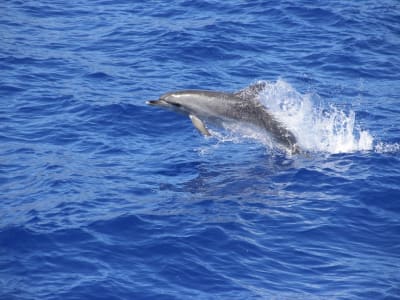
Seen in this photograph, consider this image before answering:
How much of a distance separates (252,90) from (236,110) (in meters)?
0.57

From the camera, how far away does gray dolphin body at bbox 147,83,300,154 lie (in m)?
15.9

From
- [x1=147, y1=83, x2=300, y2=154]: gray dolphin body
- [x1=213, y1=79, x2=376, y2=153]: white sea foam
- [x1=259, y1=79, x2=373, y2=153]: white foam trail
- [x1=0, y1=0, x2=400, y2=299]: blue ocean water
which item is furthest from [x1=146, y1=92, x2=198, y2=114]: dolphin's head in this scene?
[x1=259, y1=79, x2=373, y2=153]: white foam trail

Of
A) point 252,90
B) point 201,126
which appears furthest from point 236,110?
point 201,126

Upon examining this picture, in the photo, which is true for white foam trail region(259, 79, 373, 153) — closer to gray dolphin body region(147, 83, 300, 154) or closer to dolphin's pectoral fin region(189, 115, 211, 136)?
gray dolphin body region(147, 83, 300, 154)

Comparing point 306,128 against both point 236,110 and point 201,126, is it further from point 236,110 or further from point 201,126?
point 201,126

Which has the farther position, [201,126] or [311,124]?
[311,124]

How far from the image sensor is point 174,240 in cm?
1225

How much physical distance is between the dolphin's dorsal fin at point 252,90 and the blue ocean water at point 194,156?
0.88ft

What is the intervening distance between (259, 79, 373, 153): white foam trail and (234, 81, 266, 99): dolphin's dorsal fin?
0.52ft

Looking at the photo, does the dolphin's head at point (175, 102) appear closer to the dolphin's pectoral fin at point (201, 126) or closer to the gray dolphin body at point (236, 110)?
the gray dolphin body at point (236, 110)

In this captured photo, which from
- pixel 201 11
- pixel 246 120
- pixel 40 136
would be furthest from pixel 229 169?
pixel 201 11

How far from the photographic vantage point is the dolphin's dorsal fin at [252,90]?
15703 mm

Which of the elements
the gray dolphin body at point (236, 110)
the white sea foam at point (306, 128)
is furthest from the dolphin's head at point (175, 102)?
the white sea foam at point (306, 128)

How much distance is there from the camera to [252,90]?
15789 mm
